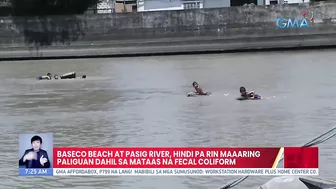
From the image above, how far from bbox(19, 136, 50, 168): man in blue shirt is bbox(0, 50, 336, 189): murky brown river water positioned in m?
2.48

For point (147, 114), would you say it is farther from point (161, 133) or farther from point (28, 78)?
point (28, 78)

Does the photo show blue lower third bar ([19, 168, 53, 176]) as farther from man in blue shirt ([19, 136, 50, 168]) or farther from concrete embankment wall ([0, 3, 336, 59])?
concrete embankment wall ([0, 3, 336, 59])

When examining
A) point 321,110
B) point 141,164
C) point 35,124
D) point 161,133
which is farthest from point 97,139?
point 141,164

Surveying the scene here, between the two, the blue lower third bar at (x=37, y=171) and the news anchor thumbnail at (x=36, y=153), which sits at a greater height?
the news anchor thumbnail at (x=36, y=153)

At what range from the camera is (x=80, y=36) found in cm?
3812

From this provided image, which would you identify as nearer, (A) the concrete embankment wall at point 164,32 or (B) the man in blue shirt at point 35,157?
(B) the man in blue shirt at point 35,157

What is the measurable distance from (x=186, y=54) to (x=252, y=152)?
101 ft

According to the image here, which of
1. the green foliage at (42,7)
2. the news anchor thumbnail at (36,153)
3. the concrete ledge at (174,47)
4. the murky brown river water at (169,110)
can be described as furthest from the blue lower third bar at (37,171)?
the green foliage at (42,7)

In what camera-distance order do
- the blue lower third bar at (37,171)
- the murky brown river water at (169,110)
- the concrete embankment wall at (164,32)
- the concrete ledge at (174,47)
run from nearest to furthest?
the blue lower third bar at (37,171), the murky brown river water at (169,110), the concrete ledge at (174,47), the concrete embankment wall at (164,32)

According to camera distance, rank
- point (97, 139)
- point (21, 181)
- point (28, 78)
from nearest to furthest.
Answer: point (21, 181)
point (97, 139)
point (28, 78)

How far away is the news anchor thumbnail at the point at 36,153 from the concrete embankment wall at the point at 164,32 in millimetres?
30628

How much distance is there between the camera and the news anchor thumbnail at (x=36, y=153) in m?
5.39

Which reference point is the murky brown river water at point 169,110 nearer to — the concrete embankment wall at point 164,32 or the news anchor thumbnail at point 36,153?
the news anchor thumbnail at point 36,153

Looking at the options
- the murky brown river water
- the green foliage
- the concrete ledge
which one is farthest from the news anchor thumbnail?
the green foliage
